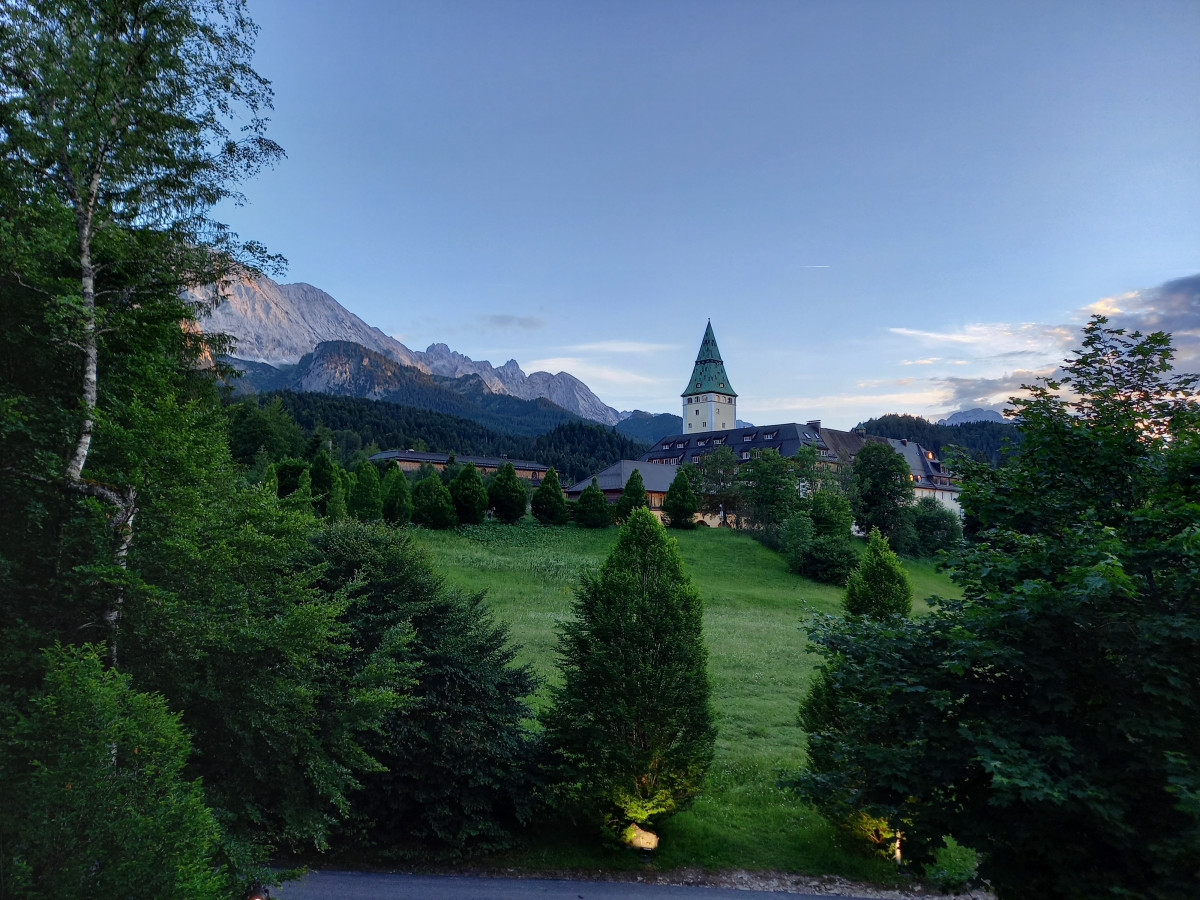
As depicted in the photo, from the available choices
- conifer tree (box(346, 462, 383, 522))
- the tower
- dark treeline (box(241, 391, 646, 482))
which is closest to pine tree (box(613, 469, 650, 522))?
conifer tree (box(346, 462, 383, 522))

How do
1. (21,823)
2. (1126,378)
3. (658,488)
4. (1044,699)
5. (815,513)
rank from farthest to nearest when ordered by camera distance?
(658,488) → (815,513) → (1126,378) → (1044,699) → (21,823)

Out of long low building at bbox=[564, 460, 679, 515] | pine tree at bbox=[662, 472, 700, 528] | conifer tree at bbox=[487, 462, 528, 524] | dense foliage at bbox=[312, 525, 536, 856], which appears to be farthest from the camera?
long low building at bbox=[564, 460, 679, 515]

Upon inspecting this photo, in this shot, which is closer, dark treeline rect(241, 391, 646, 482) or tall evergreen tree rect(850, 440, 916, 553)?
tall evergreen tree rect(850, 440, 916, 553)

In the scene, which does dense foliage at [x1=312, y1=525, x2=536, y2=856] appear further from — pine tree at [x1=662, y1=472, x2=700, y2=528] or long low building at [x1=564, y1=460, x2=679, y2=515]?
long low building at [x1=564, y1=460, x2=679, y2=515]

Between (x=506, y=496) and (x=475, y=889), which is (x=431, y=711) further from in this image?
(x=506, y=496)

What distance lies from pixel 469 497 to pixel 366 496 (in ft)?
27.0

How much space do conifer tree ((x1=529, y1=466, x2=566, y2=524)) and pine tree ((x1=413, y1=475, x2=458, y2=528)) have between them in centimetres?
790

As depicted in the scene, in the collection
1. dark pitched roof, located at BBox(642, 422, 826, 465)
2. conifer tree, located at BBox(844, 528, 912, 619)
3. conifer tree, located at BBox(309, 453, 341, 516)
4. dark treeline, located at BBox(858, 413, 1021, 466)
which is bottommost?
conifer tree, located at BBox(844, 528, 912, 619)

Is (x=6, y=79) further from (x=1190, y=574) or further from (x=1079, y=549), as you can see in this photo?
(x=1190, y=574)

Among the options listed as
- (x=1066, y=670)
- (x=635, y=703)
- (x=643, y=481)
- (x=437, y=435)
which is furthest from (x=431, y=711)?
(x=437, y=435)

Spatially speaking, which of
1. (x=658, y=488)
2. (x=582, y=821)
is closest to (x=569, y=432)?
(x=658, y=488)

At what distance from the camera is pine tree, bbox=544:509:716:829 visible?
1432 cm

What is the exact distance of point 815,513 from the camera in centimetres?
5491

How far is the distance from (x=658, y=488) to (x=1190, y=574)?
66.7 m
